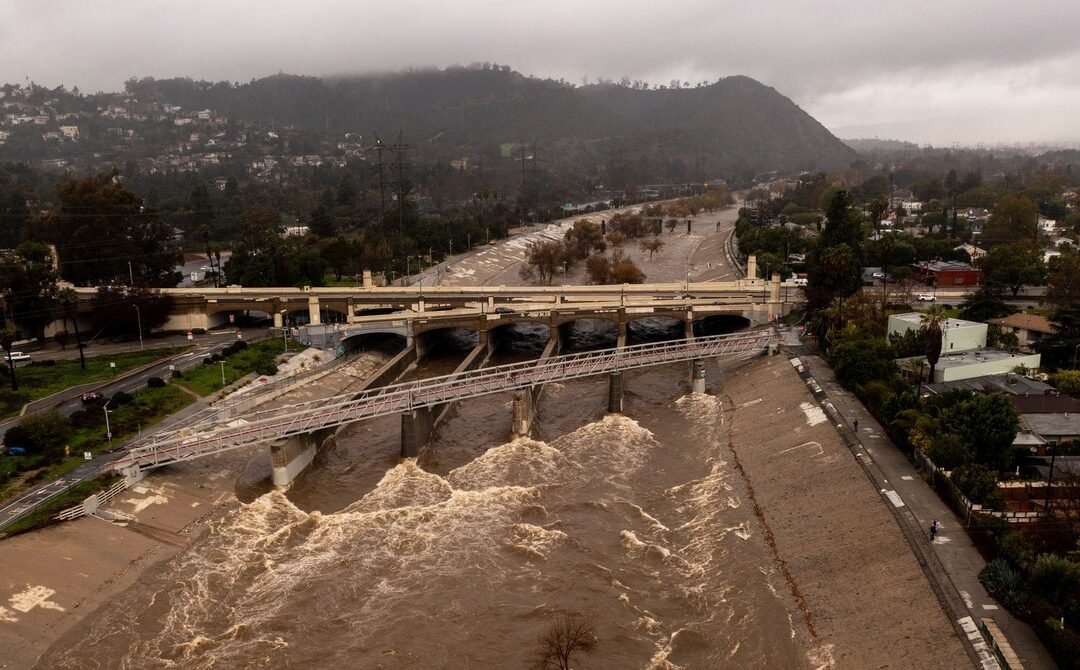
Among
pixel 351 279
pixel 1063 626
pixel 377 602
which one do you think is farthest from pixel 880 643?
pixel 351 279

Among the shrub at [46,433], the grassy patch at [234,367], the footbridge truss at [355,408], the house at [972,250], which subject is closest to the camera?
the shrub at [46,433]

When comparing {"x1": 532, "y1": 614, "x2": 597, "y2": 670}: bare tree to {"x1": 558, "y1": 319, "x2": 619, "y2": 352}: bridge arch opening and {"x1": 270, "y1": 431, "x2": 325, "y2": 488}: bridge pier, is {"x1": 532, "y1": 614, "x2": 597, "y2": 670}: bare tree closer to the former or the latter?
{"x1": 270, "y1": 431, "x2": 325, "y2": 488}: bridge pier

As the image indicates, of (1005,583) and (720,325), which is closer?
(1005,583)

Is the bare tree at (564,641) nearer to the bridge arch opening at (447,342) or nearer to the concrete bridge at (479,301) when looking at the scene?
the concrete bridge at (479,301)

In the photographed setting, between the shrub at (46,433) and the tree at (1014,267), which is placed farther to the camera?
the tree at (1014,267)

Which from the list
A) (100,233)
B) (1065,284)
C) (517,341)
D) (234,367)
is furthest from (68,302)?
(1065,284)

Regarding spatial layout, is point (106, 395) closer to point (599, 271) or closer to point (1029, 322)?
point (1029, 322)

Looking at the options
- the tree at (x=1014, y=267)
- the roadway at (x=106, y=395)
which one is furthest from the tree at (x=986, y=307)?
the roadway at (x=106, y=395)

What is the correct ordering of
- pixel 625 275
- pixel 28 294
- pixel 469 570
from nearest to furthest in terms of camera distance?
pixel 469 570
pixel 28 294
pixel 625 275
